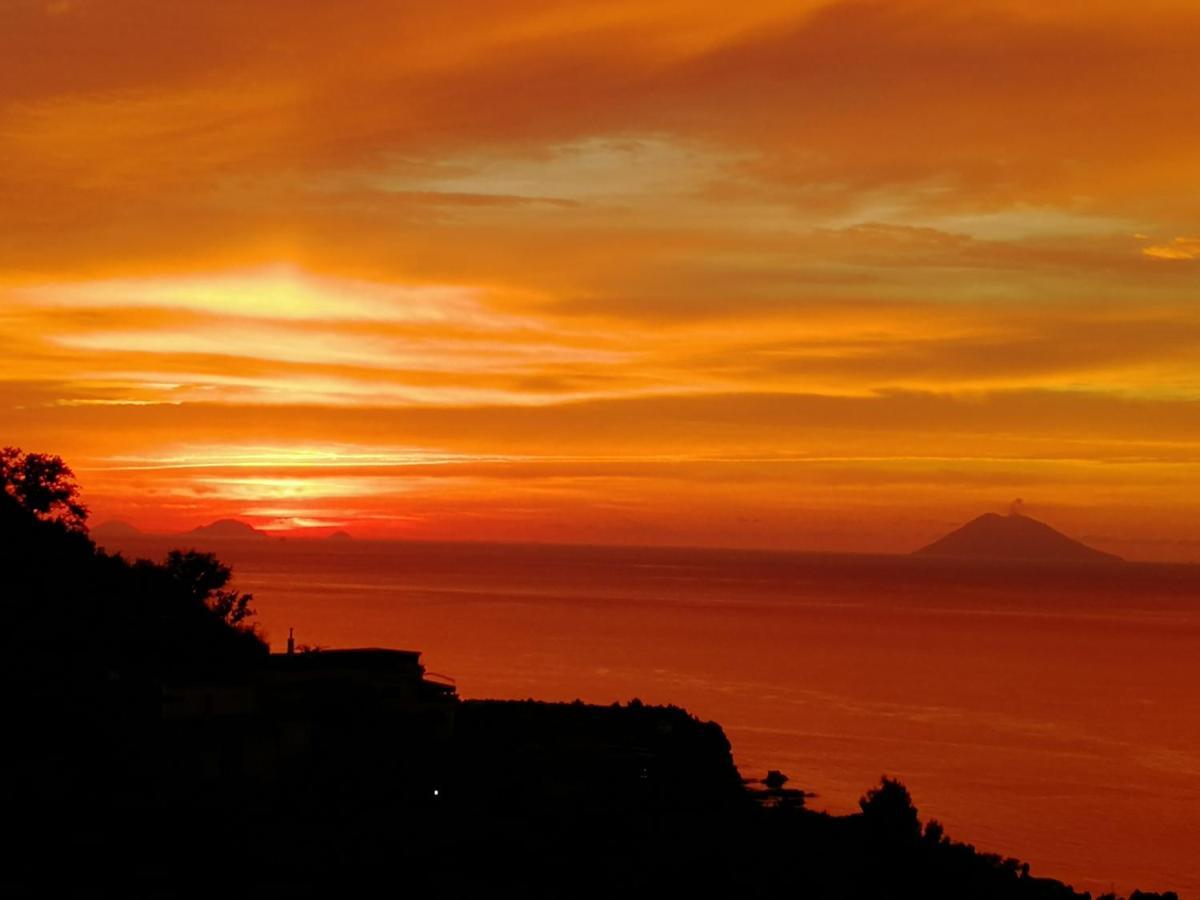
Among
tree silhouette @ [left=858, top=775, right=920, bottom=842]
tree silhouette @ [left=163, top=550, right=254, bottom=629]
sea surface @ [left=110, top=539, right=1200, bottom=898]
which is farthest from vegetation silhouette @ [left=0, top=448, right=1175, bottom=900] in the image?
sea surface @ [left=110, top=539, right=1200, bottom=898]

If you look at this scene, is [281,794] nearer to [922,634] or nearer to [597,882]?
[597,882]

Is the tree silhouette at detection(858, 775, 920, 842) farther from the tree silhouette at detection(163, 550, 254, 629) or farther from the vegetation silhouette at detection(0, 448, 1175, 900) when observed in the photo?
the tree silhouette at detection(163, 550, 254, 629)

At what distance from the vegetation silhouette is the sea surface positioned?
535 inches

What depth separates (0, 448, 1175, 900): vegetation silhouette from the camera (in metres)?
28.3

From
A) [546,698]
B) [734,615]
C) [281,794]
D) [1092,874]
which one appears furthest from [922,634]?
[281,794]

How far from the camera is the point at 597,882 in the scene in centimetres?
3022

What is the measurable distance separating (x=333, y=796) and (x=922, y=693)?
75175mm

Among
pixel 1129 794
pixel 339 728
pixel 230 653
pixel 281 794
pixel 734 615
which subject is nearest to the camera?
pixel 281 794

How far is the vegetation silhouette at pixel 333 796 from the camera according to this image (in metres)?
28.3

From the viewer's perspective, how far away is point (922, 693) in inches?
4018

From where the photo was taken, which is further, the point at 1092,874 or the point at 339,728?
the point at 1092,874

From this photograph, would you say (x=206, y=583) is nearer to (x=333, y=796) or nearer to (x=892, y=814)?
(x=333, y=796)

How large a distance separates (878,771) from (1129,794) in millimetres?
11489

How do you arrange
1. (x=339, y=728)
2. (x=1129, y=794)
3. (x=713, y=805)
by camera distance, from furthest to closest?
(x=1129, y=794)
(x=713, y=805)
(x=339, y=728)
